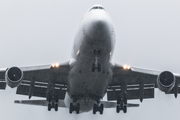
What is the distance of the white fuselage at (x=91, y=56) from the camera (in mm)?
23031

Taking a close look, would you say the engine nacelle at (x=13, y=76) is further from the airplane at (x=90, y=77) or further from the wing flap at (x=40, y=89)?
the wing flap at (x=40, y=89)

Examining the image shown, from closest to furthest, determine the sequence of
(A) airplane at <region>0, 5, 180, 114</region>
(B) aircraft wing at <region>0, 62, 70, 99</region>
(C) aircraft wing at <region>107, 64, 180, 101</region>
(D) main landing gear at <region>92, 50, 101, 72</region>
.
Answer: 1. (A) airplane at <region>0, 5, 180, 114</region>
2. (D) main landing gear at <region>92, 50, 101, 72</region>
3. (B) aircraft wing at <region>0, 62, 70, 99</region>
4. (C) aircraft wing at <region>107, 64, 180, 101</region>

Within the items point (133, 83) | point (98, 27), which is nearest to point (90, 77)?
point (98, 27)

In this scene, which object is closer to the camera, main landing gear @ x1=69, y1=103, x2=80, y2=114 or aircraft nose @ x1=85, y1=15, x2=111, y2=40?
aircraft nose @ x1=85, y1=15, x2=111, y2=40

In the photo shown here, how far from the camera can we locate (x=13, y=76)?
1037 inches

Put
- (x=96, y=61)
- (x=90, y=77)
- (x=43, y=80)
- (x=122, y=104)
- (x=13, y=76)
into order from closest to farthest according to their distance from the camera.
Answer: (x=96, y=61) → (x=90, y=77) → (x=13, y=76) → (x=122, y=104) → (x=43, y=80)

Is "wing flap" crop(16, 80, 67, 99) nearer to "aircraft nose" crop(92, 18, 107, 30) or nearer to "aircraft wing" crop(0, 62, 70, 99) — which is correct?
"aircraft wing" crop(0, 62, 70, 99)

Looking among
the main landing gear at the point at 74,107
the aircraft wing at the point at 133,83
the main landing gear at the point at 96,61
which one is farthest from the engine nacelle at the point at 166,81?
the main landing gear at the point at 74,107

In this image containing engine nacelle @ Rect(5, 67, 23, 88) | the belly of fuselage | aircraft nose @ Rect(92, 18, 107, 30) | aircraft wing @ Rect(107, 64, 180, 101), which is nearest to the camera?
aircraft nose @ Rect(92, 18, 107, 30)

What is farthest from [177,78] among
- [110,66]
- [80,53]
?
[80,53]

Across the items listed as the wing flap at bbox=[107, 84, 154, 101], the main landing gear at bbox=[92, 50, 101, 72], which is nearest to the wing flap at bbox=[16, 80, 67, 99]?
the wing flap at bbox=[107, 84, 154, 101]

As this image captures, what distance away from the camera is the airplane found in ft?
77.9

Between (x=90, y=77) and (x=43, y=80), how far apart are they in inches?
242

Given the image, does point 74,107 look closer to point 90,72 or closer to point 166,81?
point 90,72
